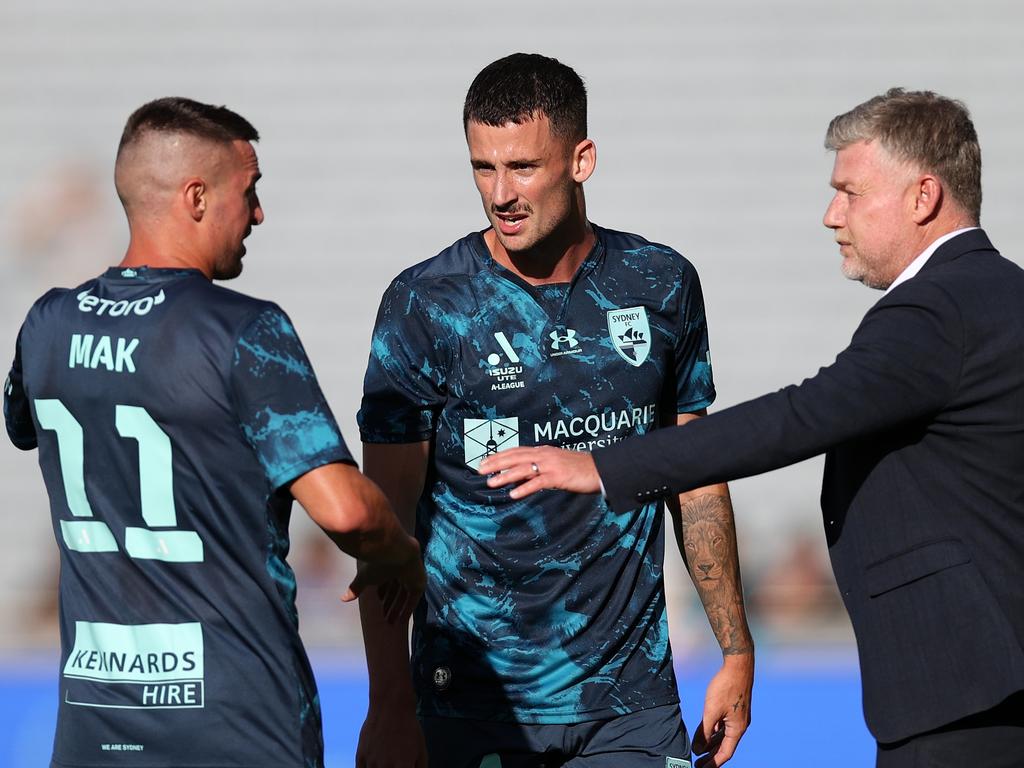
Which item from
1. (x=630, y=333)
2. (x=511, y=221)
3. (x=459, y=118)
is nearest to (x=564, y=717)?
(x=630, y=333)

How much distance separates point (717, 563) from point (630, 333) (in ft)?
2.09

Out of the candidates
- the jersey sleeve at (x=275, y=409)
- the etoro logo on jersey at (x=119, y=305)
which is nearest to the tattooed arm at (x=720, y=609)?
the jersey sleeve at (x=275, y=409)

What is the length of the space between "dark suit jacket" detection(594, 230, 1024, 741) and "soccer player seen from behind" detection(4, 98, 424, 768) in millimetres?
644

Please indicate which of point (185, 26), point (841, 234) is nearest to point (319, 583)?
point (185, 26)

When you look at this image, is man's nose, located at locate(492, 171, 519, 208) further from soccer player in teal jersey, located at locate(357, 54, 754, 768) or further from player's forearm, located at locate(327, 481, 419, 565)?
player's forearm, located at locate(327, 481, 419, 565)

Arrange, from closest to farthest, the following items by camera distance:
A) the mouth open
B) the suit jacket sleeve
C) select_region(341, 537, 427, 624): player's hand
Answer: the suit jacket sleeve, select_region(341, 537, 427, 624): player's hand, the mouth open

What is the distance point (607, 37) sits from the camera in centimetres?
1224

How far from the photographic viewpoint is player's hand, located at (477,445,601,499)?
290 cm

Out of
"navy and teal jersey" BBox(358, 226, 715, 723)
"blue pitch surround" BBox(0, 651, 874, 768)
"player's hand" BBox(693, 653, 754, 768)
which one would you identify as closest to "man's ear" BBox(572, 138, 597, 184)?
"navy and teal jersey" BBox(358, 226, 715, 723)

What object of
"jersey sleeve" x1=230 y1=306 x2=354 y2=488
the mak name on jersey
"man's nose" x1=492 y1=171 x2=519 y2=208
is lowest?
"jersey sleeve" x1=230 y1=306 x2=354 y2=488

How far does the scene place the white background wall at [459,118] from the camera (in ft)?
39.7

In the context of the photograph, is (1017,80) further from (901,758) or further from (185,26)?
(901,758)

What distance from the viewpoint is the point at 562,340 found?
12.1 feet

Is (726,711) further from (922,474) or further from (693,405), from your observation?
(922,474)
